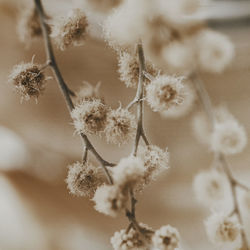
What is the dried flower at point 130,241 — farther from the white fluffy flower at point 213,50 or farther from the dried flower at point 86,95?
the white fluffy flower at point 213,50

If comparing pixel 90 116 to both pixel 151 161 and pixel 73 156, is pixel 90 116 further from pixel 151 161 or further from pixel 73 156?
pixel 73 156

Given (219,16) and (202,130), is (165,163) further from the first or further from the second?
(219,16)

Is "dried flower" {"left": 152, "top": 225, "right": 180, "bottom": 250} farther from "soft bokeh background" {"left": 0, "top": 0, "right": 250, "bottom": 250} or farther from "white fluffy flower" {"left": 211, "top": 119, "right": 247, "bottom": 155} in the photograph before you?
"soft bokeh background" {"left": 0, "top": 0, "right": 250, "bottom": 250}

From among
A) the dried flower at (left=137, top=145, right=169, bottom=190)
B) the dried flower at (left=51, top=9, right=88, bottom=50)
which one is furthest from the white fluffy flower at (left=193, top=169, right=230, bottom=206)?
the dried flower at (left=51, top=9, right=88, bottom=50)

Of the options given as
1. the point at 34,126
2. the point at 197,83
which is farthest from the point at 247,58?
the point at 34,126

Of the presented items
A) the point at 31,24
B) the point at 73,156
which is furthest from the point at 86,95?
the point at 73,156

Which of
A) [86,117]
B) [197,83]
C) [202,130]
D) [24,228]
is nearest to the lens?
[86,117]
